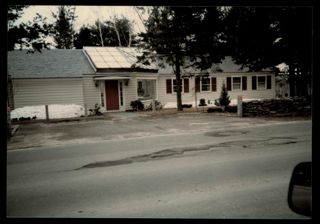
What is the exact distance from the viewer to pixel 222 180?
6789 millimetres

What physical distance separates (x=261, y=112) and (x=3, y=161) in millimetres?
20084

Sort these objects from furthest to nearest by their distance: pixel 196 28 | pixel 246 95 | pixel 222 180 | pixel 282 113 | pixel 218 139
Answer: pixel 246 95
pixel 196 28
pixel 282 113
pixel 218 139
pixel 222 180

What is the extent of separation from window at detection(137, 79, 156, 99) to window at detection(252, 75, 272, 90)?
40.1ft

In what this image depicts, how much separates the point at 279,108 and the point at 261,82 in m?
14.9

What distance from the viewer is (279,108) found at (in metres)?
21.4

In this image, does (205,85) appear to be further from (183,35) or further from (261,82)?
(183,35)

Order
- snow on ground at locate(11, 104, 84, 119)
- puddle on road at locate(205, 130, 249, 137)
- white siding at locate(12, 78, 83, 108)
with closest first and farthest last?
1. puddle on road at locate(205, 130, 249, 137)
2. snow on ground at locate(11, 104, 84, 119)
3. white siding at locate(12, 78, 83, 108)

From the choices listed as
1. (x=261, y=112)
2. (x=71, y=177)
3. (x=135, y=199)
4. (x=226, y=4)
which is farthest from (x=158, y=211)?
(x=261, y=112)

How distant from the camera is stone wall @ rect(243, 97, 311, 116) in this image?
2027 cm

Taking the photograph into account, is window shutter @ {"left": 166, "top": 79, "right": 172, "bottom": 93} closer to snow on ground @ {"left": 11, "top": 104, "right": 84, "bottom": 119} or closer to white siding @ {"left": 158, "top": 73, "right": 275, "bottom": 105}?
white siding @ {"left": 158, "top": 73, "right": 275, "bottom": 105}

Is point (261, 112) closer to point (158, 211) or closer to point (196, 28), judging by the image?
point (196, 28)

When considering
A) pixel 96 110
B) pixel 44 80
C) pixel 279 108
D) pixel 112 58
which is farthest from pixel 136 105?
pixel 279 108

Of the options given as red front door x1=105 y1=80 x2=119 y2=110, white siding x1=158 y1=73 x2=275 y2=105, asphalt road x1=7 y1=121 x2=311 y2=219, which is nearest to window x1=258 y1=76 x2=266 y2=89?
white siding x1=158 y1=73 x2=275 y2=105
